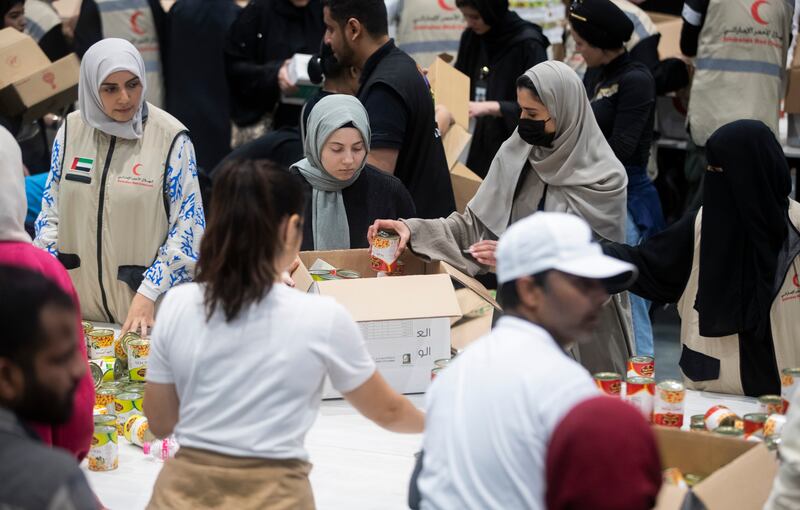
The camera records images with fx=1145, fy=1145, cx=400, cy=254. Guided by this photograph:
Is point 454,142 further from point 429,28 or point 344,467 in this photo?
point 344,467

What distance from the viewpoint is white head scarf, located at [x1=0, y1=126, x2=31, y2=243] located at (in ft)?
8.26

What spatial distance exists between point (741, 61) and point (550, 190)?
2465mm

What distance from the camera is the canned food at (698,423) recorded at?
2.86 metres

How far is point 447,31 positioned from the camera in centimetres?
→ 675

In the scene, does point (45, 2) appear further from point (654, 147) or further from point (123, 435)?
point (123, 435)

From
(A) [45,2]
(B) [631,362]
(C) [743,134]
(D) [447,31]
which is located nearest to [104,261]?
(B) [631,362]

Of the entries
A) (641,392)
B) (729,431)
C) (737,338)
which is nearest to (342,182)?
(737,338)

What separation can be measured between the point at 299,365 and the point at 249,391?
106 mm

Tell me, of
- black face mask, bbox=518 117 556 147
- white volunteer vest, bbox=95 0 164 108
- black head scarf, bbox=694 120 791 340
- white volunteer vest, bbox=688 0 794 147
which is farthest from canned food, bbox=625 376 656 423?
white volunteer vest, bbox=95 0 164 108

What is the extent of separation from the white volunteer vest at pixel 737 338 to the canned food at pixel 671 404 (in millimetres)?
601

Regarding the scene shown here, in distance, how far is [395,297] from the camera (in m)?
3.35

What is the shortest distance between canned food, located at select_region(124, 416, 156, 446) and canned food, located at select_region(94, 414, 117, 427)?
3.5 inches

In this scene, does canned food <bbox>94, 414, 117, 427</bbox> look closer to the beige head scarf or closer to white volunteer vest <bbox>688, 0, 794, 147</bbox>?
the beige head scarf

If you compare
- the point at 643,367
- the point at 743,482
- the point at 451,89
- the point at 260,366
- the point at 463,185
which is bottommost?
the point at 463,185
